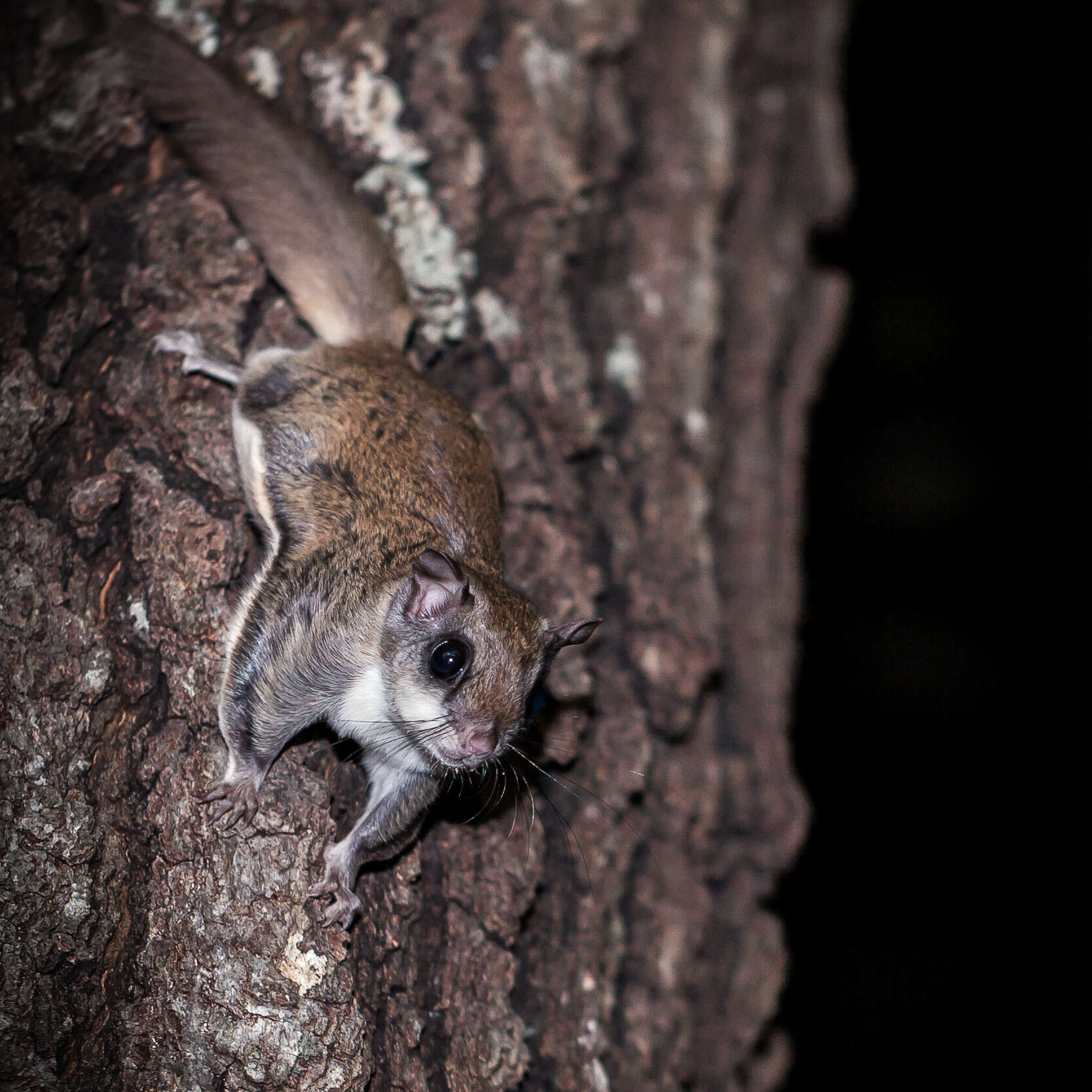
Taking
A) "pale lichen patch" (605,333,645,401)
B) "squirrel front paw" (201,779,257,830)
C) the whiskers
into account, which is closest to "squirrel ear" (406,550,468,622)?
the whiskers

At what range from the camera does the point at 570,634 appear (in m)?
2.34

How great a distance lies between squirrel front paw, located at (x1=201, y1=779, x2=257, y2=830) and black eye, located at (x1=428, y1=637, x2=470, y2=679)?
1.61 ft

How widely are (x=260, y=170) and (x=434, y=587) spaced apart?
1282 millimetres

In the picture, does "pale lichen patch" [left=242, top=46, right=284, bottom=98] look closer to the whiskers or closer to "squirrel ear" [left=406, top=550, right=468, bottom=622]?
"squirrel ear" [left=406, top=550, right=468, bottom=622]

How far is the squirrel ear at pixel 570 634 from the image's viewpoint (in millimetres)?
2328

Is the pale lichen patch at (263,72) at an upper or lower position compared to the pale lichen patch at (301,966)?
upper

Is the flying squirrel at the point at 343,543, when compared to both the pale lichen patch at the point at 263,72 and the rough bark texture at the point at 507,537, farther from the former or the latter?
the pale lichen patch at the point at 263,72

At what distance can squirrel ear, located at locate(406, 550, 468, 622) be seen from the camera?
210cm

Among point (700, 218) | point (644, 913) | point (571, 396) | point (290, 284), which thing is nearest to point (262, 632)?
point (290, 284)

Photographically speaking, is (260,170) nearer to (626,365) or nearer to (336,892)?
(626,365)

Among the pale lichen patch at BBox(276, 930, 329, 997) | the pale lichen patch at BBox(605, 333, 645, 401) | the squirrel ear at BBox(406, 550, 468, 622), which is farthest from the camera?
the pale lichen patch at BBox(605, 333, 645, 401)

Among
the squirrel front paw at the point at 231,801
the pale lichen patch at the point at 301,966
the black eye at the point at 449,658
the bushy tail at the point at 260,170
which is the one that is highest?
the bushy tail at the point at 260,170

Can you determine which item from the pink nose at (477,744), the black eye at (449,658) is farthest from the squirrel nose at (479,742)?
the black eye at (449,658)

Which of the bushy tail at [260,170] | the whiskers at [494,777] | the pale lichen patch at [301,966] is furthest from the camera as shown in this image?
the bushy tail at [260,170]
